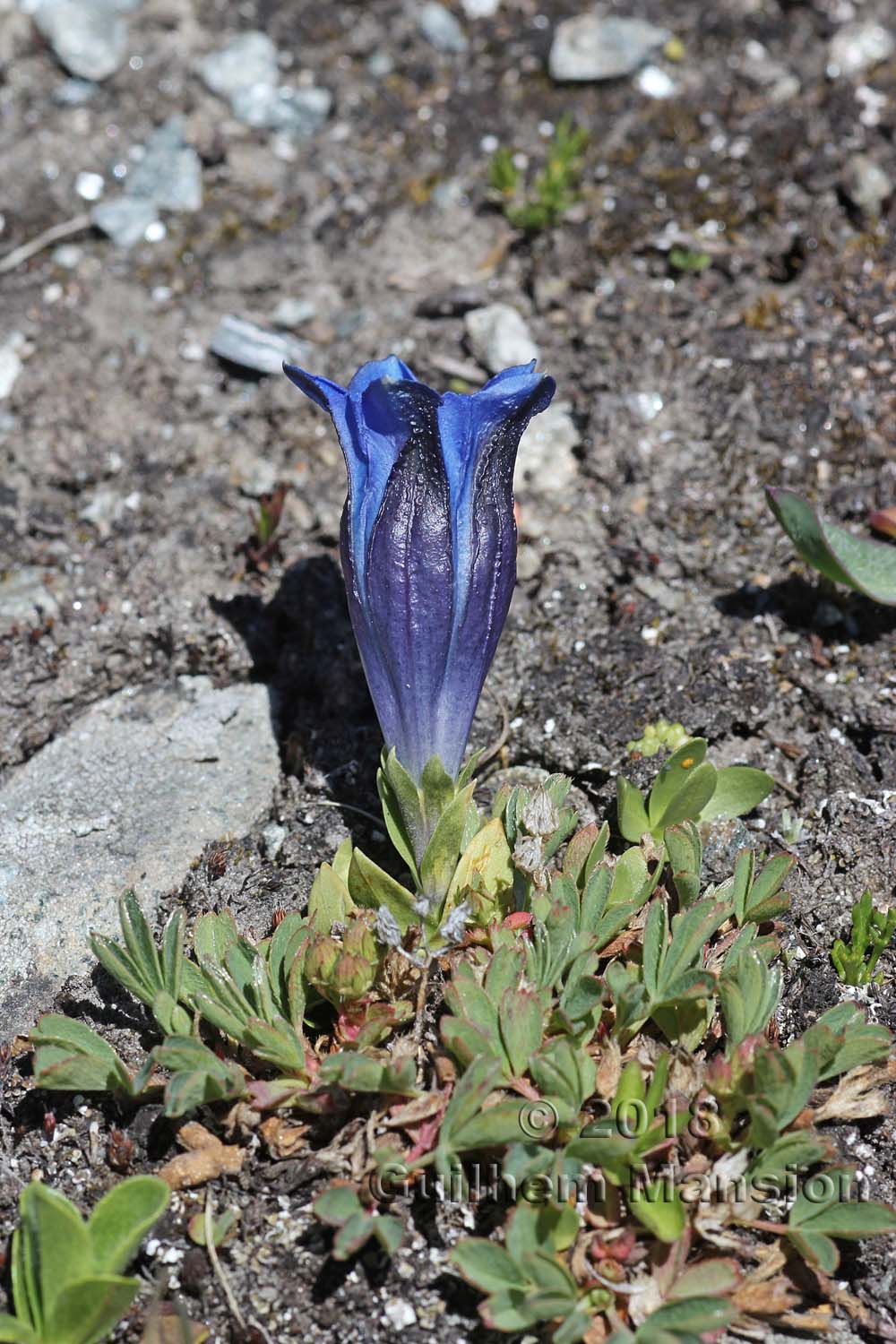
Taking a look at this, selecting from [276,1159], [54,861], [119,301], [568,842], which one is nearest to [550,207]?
[119,301]

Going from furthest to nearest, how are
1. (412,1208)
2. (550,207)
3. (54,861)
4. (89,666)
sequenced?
(550,207) < (89,666) < (54,861) < (412,1208)

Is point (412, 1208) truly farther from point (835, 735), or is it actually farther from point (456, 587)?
point (835, 735)

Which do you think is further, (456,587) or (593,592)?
(593,592)

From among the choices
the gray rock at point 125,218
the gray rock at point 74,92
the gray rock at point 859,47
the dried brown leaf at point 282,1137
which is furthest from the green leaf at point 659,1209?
the gray rock at point 74,92

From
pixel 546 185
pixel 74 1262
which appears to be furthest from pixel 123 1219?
pixel 546 185

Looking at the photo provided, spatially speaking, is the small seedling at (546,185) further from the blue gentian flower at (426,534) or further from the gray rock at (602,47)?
the blue gentian flower at (426,534)

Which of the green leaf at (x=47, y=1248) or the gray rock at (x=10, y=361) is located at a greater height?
the gray rock at (x=10, y=361)

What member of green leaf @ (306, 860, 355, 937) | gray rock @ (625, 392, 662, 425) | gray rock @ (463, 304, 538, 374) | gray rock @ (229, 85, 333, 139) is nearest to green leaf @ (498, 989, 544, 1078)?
green leaf @ (306, 860, 355, 937)

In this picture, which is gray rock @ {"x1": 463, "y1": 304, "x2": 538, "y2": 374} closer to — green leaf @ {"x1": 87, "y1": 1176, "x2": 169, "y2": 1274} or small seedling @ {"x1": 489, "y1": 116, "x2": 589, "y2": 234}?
small seedling @ {"x1": 489, "y1": 116, "x2": 589, "y2": 234}
